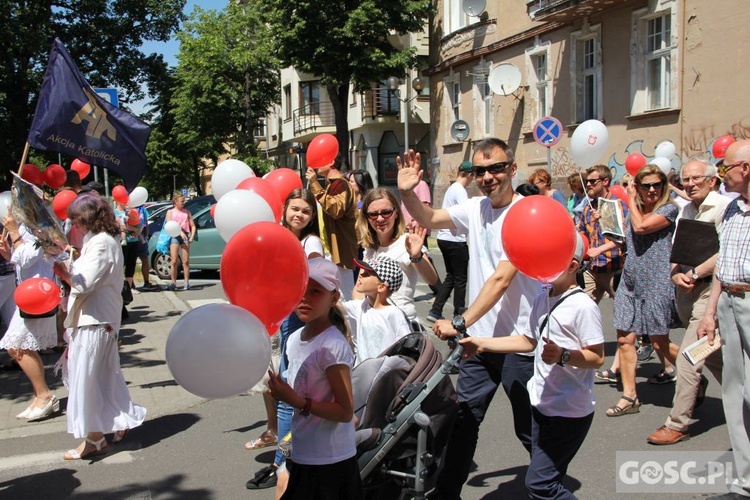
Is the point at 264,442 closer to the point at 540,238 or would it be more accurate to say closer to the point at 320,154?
the point at 320,154

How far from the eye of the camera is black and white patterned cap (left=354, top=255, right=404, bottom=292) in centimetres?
401

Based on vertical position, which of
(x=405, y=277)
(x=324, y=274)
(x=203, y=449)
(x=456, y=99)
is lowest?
(x=203, y=449)

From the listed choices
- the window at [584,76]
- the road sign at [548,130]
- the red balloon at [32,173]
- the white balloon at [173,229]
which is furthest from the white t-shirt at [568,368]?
the window at [584,76]

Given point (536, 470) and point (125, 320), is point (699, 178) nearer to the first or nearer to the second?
point (536, 470)

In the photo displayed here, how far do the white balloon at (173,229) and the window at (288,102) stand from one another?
Answer: 2905 centimetres

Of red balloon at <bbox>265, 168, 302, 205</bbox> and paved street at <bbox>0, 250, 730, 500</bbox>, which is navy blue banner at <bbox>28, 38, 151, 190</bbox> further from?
red balloon at <bbox>265, 168, 302, 205</bbox>

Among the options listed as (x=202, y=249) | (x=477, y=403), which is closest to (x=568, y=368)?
(x=477, y=403)

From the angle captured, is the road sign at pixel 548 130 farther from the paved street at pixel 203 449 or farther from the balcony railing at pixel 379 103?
the balcony railing at pixel 379 103

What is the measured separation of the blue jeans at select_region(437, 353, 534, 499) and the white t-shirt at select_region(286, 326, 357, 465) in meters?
1.02

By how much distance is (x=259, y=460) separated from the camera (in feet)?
16.2

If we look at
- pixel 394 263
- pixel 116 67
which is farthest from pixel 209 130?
pixel 394 263

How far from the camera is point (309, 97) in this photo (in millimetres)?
39188

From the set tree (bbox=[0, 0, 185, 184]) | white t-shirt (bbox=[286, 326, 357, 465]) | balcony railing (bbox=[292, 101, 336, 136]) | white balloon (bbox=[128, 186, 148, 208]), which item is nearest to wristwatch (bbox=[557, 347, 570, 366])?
white t-shirt (bbox=[286, 326, 357, 465])

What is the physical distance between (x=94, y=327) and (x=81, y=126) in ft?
7.61
